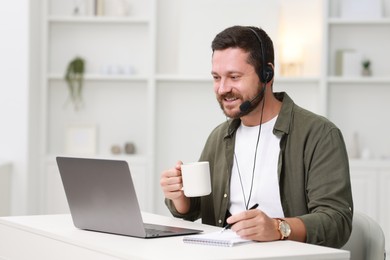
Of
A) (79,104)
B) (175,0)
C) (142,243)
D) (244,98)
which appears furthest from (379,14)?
(142,243)

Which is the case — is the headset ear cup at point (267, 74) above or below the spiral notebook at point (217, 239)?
above

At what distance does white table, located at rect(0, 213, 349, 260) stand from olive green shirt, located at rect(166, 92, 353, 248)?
0.20 meters

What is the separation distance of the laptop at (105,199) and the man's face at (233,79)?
1.68 feet

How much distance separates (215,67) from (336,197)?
623 millimetres

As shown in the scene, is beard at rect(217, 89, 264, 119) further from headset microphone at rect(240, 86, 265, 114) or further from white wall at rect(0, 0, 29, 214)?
white wall at rect(0, 0, 29, 214)

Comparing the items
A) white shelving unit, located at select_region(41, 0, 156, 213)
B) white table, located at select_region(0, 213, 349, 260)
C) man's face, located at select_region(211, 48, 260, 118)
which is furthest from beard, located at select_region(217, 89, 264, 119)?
white shelving unit, located at select_region(41, 0, 156, 213)

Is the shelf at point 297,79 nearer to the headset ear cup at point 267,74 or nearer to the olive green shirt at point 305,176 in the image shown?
the olive green shirt at point 305,176

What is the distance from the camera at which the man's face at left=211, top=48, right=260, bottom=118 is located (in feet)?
9.33

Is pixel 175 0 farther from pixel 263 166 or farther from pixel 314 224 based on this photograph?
pixel 314 224

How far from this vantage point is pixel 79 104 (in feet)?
19.9

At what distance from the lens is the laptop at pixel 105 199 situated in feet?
7.92

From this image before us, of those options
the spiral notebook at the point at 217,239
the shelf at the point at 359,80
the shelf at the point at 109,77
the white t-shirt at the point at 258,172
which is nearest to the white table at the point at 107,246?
the spiral notebook at the point at 217,239

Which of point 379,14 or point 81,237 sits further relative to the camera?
point 379,14

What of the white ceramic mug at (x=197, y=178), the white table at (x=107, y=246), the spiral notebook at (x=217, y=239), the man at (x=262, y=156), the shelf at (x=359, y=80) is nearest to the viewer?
the white table at (x=107, y=246)
